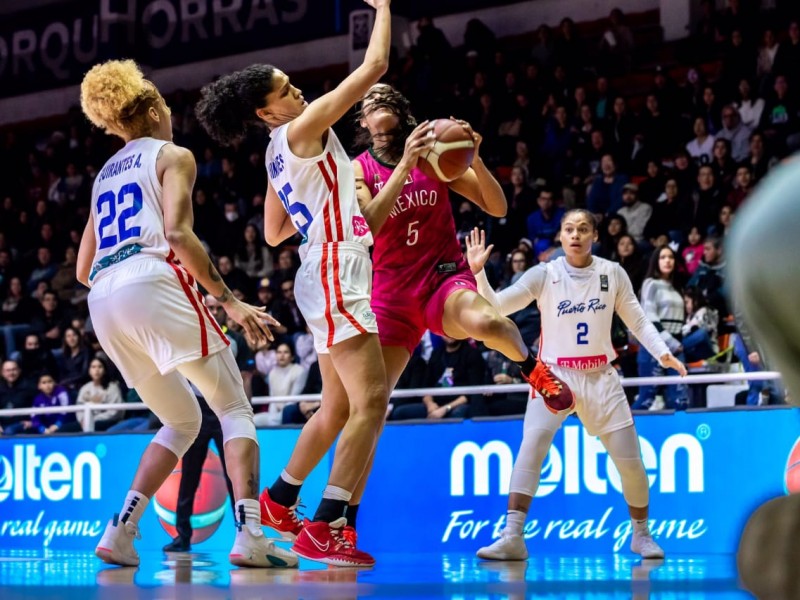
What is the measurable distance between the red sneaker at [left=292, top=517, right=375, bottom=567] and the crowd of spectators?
450cm

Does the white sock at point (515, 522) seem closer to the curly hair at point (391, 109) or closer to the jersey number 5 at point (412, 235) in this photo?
the jersey number 5 at point (412, 235)

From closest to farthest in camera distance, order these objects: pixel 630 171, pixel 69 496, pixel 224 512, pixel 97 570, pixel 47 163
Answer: pixel 97 570, pixel 224 512, pixel 69 496, pixel 630 171, pixel 47 163

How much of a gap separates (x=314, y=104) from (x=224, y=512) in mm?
5478

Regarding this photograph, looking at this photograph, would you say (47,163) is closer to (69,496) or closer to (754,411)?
(69,496)

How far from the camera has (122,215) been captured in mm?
4797

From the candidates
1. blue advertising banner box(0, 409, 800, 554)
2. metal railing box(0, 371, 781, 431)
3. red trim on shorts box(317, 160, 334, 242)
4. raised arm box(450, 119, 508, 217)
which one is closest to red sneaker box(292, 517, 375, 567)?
red trim on shorts box(317, 160, 334, 242)

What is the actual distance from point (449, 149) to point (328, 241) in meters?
0.72

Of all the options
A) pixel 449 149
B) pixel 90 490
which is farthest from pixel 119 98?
pixel 90 490

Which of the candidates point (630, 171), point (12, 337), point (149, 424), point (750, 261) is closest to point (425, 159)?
point (750, 261)

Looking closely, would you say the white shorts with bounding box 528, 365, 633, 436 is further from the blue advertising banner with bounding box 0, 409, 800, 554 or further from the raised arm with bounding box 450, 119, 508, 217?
the raised arm with bounding box 450, 119, 508, 217

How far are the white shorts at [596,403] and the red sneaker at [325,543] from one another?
2.02m

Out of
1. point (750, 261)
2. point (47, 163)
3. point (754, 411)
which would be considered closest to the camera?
point (750, 261)

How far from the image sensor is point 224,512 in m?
9.48

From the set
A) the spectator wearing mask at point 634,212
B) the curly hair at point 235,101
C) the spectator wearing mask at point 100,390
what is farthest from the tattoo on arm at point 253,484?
the spectator wearing mask at point 634,212
